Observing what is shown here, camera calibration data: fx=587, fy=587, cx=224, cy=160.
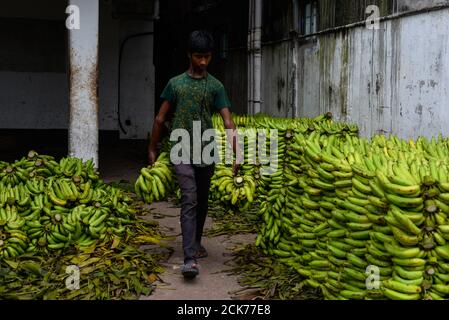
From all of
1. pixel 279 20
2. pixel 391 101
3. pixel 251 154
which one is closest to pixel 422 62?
pixel 391 101

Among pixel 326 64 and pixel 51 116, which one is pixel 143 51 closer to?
pixel 51 116

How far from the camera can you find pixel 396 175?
4.31 meters

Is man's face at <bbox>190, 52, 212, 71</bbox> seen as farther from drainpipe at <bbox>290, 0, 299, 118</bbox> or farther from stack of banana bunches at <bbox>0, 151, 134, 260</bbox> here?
drainpipe at <bbox>290, 0, 299, 118</bbox>

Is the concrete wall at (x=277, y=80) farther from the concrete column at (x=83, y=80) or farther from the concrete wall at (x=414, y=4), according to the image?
the concrete column at (x=83, y=80)

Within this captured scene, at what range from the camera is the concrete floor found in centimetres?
530

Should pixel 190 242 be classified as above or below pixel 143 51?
below

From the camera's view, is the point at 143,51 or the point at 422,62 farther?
the point at 143,51

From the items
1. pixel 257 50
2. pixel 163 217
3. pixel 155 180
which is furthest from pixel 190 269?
pixel 257 50

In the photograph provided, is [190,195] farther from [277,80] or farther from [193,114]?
[277,80]

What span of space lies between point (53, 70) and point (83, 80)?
6.20 meters

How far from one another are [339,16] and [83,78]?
505 cm

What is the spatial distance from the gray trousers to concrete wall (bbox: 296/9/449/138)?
4.22 meters

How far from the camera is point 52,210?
21.8ft

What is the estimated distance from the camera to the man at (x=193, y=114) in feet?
18.0
